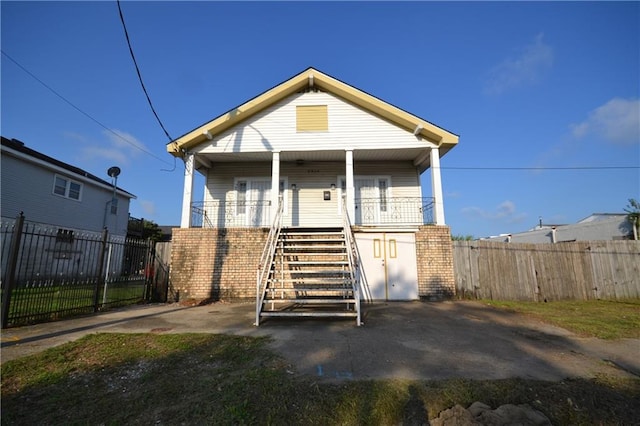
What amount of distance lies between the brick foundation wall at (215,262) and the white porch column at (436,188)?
5.85 metres

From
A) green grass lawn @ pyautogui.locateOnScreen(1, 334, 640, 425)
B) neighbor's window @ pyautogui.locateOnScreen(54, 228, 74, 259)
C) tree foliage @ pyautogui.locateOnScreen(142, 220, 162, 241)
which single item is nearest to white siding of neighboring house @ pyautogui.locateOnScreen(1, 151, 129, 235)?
neighbor's window @ pyautogui.locateOnScreen(54, 228, 74, 259)

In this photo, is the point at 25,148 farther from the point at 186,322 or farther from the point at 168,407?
the point at 168,407

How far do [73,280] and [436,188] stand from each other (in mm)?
10803

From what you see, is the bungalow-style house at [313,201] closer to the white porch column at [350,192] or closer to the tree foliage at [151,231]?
the white porch column at [350,192]

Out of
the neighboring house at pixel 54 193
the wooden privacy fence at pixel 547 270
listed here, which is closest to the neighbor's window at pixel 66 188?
the neighboring house at pixel 54 193

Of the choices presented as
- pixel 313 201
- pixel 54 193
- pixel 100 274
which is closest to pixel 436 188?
pixel 313 201

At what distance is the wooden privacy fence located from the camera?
30.3ft

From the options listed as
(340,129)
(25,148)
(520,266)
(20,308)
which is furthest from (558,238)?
(25,148)

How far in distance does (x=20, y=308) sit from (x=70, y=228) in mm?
13316

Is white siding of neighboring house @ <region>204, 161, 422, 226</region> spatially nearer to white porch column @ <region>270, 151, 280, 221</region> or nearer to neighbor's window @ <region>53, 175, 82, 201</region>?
white porch column @ <region>270, 151, 280, 221</region>

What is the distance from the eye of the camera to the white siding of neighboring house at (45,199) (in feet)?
45.4

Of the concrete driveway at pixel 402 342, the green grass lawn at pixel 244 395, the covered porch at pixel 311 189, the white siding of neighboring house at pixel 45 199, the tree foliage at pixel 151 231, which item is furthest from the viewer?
the tree foliage at pixel 151 231

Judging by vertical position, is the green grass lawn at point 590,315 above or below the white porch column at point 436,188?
below

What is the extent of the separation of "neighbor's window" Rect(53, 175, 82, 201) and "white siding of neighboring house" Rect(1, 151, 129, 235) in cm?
20
